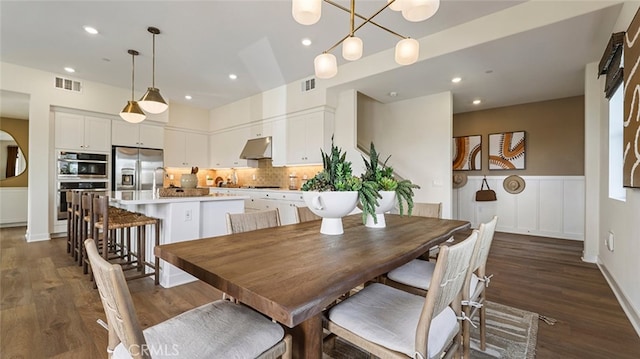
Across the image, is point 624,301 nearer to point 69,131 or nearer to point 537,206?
point 537,206

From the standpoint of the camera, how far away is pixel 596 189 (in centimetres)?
344

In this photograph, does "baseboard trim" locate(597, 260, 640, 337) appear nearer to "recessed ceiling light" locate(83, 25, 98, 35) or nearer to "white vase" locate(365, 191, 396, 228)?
"white vase" locate(365, 191, 396, 228)

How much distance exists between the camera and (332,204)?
1.45 m

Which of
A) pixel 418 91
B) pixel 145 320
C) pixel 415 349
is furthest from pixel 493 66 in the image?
pixel 145 320

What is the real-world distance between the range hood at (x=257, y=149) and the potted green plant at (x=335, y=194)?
4.19 meters

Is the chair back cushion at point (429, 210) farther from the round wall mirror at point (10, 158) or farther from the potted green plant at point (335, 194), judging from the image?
the round wall mirror at point (10, 158)

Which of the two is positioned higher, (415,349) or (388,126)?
(388,126)

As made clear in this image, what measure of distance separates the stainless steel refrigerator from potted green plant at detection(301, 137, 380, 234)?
210 inches

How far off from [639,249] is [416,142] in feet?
10.8

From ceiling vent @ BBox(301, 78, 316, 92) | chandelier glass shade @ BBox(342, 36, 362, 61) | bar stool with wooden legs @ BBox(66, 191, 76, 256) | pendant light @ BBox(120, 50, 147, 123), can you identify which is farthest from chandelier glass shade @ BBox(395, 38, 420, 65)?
bar stool with wooden legs @ BBox(66, 191, 76, 256)

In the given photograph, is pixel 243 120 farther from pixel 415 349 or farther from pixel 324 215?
pixel 415 349

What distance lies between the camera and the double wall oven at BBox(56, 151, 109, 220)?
4.86 metres

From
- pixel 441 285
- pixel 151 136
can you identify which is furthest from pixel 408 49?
pixel 151 136

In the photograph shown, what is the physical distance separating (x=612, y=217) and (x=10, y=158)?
1049 cm
